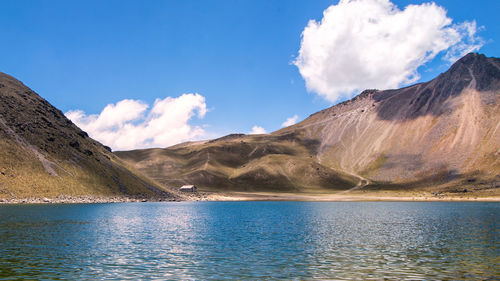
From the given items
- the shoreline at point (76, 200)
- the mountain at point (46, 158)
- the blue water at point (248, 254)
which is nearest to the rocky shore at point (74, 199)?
the shoreline at point (76, 200)

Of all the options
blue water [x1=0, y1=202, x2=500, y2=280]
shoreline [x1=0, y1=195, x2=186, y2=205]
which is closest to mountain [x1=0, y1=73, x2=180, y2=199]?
shoreline [x1=0, y1=195, x2=186, y2=205]

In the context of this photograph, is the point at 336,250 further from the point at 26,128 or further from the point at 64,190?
the point at 26,128

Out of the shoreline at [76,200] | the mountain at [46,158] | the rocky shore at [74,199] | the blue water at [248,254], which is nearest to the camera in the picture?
the blue water at [248,254]

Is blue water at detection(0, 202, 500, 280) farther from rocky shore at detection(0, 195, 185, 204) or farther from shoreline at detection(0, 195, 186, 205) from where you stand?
shoreline at detection(0, 195, 186, 205)

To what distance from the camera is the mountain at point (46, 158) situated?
139 meters

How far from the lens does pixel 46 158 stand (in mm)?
153500

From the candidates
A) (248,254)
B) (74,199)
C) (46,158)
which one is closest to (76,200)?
(74,199)

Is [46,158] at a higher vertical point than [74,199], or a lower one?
higher

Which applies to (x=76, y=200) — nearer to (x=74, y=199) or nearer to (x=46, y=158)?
(x=74, y=199)

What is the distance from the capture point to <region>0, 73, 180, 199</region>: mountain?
139m

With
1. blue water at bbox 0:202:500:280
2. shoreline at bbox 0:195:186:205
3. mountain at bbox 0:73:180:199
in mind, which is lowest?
blue water at bbox 0:202:500:280

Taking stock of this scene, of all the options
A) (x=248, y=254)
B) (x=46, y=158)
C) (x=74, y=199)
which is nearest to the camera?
(x=248, y=254)

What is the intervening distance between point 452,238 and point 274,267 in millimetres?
33464

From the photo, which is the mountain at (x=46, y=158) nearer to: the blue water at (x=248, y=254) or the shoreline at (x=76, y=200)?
the shoreline at (x=76, y=200)
